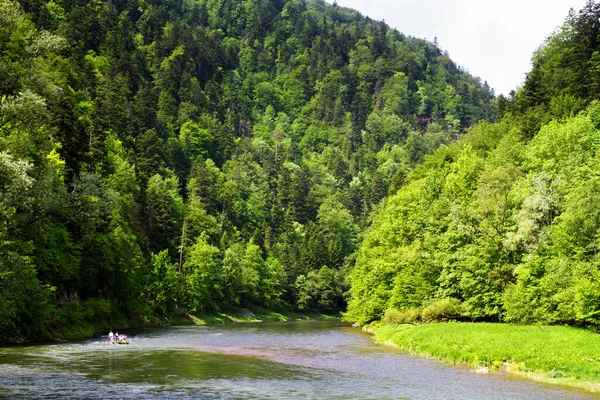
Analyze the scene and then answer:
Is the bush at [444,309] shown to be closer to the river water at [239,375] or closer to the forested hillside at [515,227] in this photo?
the forested hillside at [515,227]

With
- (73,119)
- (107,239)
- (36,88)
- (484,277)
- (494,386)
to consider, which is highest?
(73,119)

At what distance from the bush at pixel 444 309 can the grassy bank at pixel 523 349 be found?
7.01 metres

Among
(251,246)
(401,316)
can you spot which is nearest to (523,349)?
(401,316)

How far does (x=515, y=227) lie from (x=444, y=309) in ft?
40.7

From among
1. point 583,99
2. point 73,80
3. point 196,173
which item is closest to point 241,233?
point 196,173

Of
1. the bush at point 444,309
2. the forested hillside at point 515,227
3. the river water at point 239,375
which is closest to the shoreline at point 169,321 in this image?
the river water at point 239,375

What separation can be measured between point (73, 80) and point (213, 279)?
54.2 metres

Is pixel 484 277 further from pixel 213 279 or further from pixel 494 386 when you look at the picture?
pixel 213 279

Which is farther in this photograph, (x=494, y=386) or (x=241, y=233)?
(x=241, y=233)

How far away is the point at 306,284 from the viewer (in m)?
164

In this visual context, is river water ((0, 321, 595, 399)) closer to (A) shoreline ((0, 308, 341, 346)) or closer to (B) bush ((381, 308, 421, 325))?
(A) shoreline ((0, 308, 341, 346))

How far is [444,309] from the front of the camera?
7000cm

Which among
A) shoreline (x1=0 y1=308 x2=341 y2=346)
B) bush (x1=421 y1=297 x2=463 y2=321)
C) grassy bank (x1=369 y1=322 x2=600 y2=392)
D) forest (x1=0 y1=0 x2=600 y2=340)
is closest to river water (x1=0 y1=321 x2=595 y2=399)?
grassy bank (x1=369 y1=322 x2=600 y2=392)

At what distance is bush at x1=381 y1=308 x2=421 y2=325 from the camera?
75875 mm
